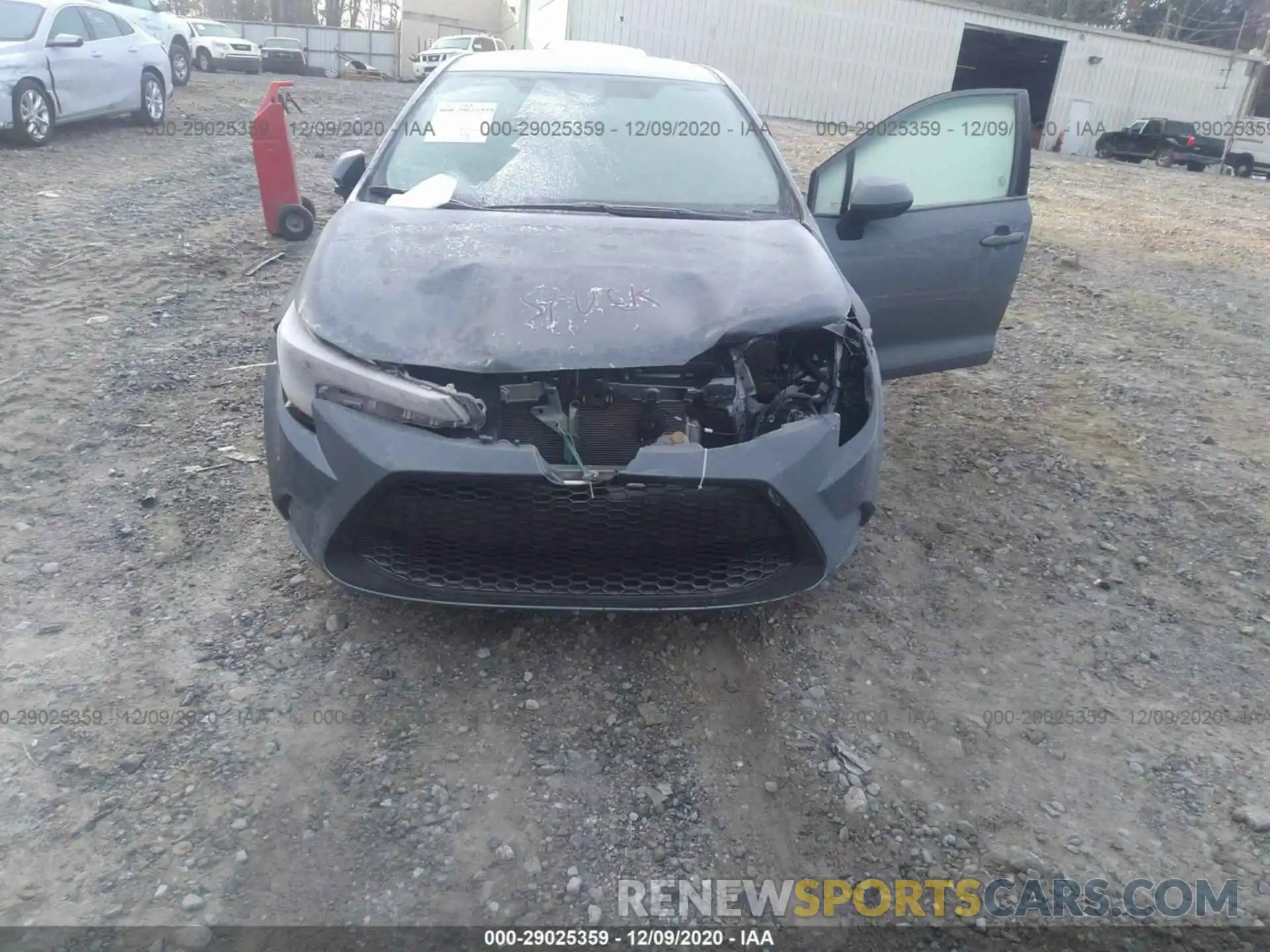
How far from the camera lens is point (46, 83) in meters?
9.03

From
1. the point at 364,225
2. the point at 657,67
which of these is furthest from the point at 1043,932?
the point at 657,67

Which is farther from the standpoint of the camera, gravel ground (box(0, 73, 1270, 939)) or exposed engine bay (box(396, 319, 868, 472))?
exposed engine bay (box(396, 319, 868, 472))

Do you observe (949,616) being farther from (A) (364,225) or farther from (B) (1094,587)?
(A) (364,225)

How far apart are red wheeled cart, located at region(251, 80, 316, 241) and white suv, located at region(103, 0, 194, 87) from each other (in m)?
8.80

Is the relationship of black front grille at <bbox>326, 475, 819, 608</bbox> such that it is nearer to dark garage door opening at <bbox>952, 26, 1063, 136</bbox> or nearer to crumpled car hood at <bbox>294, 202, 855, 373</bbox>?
crumpled car hood at <bbox>294, 202, 855, 373</bbox>

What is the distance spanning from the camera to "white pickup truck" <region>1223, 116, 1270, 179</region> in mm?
23578

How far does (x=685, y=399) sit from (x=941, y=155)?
237 cm

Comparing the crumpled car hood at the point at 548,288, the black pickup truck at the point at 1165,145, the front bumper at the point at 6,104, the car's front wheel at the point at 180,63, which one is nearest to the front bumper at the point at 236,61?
the car's front wheel at the point at 180,63

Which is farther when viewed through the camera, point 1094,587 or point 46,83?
point 46,83

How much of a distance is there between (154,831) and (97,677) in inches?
25.2

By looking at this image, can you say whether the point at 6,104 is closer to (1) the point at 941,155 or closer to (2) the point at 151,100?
(2) the point at 151,100

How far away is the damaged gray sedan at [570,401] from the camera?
2.27 metres

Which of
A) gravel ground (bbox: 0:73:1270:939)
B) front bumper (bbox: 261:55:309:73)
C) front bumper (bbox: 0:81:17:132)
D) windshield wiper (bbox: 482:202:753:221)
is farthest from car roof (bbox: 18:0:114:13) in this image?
front bumper (bbox: 261:55:309:73)

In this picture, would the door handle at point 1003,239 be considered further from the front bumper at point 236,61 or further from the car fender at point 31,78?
the front bumper at point 236,61
